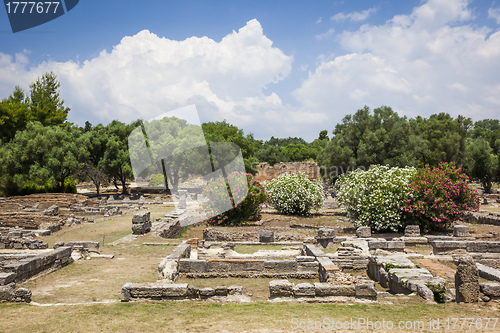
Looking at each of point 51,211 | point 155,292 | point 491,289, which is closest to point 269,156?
point 51,211

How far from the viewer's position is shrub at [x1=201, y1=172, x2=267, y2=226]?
70.8ft

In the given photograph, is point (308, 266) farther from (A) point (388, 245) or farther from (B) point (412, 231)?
(B) point (412, 231)

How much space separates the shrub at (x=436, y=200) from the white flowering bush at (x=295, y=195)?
7.84 metres

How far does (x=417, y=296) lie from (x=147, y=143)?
4470 cm

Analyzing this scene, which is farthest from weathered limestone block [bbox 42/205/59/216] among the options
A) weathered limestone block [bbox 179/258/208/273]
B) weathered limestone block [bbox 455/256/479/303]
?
weathered limestone block [bbox 455/256/479/303]

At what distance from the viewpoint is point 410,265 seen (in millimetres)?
10328

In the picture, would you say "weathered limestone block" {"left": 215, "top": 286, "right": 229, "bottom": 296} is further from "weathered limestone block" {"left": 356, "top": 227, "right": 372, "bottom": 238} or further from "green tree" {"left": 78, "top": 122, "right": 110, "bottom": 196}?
"green tree" {"left": 78, "top": 122, "right": 110, "bottom": 196}

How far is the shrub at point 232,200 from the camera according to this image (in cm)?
2157

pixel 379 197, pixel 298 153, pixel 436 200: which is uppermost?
pixel 298 153

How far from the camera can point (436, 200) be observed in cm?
1723

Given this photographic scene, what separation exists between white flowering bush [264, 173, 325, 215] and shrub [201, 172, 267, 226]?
3.20 metres

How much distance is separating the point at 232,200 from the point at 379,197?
815 centimetres

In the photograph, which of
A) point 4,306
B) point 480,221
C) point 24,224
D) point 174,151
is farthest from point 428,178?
point 174,151

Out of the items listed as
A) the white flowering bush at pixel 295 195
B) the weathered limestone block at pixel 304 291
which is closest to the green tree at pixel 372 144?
the white flowering bush at pixel 295 195
